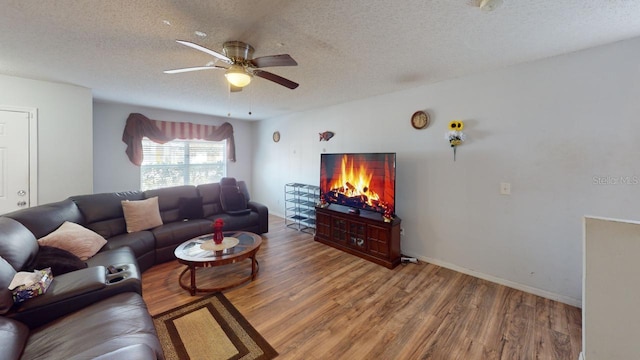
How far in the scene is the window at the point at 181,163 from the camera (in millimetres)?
4844

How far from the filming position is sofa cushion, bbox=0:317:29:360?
1.08 m

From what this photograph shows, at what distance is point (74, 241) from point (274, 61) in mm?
2512

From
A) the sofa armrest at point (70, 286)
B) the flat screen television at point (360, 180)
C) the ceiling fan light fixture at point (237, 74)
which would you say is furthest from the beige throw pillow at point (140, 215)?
the flat screen television at point (360, 180)

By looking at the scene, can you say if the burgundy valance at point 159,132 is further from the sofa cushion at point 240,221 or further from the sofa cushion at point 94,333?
the sofa cushion at point 94,333

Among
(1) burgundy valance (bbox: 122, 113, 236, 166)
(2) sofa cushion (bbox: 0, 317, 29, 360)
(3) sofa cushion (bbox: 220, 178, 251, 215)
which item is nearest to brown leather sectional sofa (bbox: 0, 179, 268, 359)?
(2) sofa cushion (bbox: 0, 317, 29, 360)

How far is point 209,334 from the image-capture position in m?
1.84

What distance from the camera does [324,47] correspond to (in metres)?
2.11

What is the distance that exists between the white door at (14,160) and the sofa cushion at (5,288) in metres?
2.48

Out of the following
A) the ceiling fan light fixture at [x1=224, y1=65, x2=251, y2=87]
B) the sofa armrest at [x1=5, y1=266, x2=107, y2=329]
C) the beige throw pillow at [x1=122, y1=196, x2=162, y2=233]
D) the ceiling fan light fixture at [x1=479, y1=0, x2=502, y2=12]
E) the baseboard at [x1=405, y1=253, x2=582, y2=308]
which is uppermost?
the ceiling fan light fixture at [x1=479, y1=0, x2=502, y2=12]

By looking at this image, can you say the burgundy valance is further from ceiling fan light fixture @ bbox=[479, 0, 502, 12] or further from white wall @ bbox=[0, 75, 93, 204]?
ceiling fan light fixture @ bbox=[479, 0, 502, 12]

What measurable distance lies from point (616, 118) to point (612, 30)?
2.37 feet

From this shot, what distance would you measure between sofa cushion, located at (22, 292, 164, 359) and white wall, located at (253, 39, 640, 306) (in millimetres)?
3056

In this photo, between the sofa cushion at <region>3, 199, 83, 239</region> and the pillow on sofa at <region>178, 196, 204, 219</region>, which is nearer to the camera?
the sofa cushion at <region>3, 199, 83, 239</region>

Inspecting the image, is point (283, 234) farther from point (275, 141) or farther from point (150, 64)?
point (150, 64)
